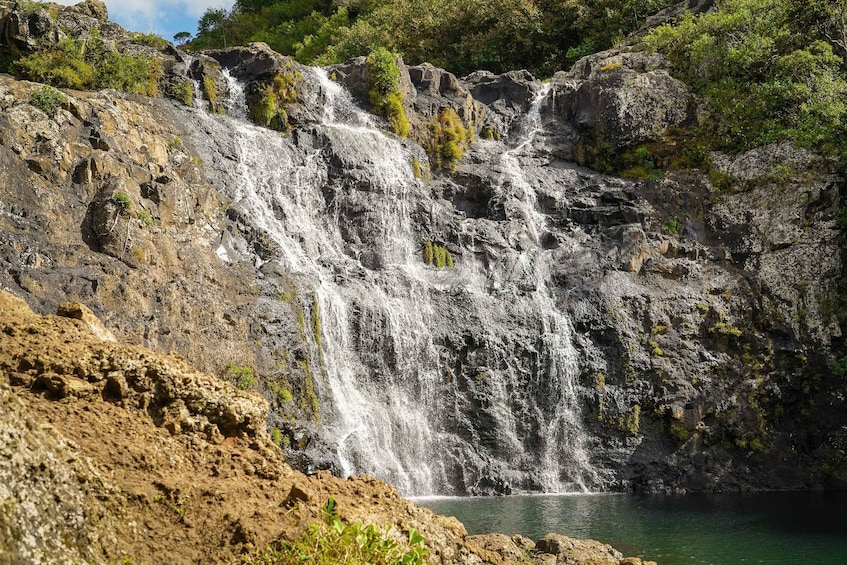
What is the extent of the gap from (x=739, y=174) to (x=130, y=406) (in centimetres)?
3162

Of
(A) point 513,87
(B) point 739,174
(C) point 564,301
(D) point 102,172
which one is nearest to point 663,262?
(C) point 564,301

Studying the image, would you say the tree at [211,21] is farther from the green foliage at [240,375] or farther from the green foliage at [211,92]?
the green foliage at [240,375]

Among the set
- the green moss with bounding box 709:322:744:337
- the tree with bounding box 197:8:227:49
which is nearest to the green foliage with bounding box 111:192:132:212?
the green moss with bounding box 709:322:744:337

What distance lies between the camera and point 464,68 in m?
49.0

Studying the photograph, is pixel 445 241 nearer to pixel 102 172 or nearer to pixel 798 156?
pixel 102 172

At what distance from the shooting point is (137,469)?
6539 mm

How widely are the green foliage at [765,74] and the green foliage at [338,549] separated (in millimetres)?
31138

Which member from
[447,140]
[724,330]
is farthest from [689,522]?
[447,140]

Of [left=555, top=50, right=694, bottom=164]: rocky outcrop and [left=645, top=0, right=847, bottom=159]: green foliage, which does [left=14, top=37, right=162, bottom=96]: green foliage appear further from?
[left=645, top=0, right=847, bottom=159]: green foliage

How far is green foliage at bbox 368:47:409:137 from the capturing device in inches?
1378

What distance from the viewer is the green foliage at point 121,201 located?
2161 cm

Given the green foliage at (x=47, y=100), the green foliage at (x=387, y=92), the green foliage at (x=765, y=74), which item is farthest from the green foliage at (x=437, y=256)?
the green foliage at (x=765, y=74)

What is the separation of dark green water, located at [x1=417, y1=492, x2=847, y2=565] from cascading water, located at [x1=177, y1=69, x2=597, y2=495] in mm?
1954

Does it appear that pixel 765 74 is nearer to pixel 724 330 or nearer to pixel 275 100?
pixel 724 330
